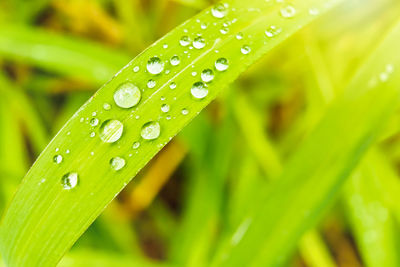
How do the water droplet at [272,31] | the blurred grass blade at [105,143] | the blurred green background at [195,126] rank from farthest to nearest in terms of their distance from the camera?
the blurred green background at [195,126], the water droplet at [272,31], the blurred grass blade at [105,143]

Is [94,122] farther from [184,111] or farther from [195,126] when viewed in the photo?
[195,126]

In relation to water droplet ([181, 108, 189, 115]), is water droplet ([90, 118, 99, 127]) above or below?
above

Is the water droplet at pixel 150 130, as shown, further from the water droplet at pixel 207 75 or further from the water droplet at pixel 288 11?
the water droplet at pixel 288 11

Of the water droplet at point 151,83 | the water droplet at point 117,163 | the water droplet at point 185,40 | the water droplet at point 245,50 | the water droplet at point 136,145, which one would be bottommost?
the water droplet at point 117,163

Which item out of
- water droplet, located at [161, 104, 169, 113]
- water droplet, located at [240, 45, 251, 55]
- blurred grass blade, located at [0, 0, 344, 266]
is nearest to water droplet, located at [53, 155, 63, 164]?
blurred grass blade, located at [0, 0, 344, 266]

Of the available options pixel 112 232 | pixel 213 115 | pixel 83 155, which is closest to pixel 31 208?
pixel 83 155

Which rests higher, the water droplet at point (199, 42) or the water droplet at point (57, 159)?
the water droplet at point (199, 42)

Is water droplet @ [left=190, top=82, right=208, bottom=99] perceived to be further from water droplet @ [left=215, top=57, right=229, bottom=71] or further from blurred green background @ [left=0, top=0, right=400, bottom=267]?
blurred green background @ [left=0, top=0, right=400, bottom=267]

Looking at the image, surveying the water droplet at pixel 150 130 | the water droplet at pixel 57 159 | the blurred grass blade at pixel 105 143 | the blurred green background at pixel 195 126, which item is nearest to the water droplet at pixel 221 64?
the blurred grass blade at pixel 105 143
